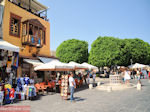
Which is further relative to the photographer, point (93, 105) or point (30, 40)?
point (30, 40)

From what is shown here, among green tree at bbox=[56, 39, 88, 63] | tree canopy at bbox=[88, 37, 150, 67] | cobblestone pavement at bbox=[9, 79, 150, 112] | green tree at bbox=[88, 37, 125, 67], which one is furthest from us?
green tree at bbox=[56, 39, 88, 63]

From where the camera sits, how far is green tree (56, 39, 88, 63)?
32031 millimetres

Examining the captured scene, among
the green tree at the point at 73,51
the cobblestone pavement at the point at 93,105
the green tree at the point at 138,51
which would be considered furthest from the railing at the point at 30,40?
the green tree at the point at 138,51

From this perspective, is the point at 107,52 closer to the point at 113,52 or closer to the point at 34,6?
the point at 113,52

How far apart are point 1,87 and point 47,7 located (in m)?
14.4

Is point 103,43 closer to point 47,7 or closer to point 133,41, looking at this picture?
point 133,41

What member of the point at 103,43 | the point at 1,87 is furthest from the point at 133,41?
the point at 1,87

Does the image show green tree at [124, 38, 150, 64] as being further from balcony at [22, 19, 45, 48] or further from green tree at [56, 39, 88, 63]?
balcony at [22, 19, 45, 48]

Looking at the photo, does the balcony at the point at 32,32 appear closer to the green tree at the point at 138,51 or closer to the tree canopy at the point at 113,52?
the tree canopy at the point at 113,52

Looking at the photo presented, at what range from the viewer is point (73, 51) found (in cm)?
3241

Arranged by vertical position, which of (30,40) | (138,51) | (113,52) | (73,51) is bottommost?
(30,40)

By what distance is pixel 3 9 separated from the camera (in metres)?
12.1

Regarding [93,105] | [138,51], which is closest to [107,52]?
[138,51]

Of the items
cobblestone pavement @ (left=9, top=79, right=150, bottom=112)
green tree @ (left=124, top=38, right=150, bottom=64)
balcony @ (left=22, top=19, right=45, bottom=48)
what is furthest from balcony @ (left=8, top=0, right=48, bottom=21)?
green tree @ (left=124, top=38, right=150, bottom=64)
